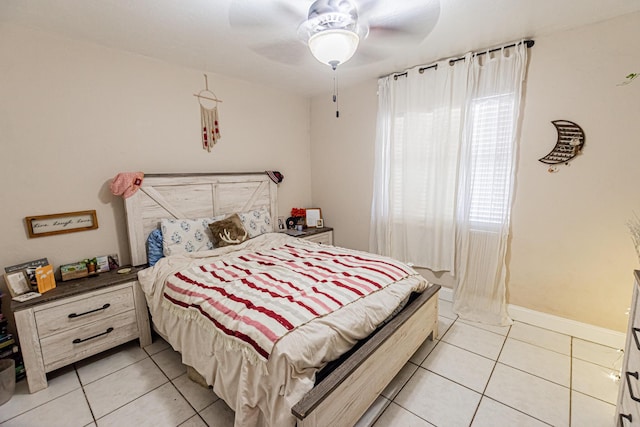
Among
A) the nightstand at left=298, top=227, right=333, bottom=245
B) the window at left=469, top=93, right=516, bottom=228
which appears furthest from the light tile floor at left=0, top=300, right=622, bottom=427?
the nightstand at left=298, top=227, right=333, bottom=245

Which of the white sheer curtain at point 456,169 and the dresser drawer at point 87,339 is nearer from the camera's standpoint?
the dresser drawer at point 87,339

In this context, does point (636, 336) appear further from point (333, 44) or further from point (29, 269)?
point (29, 269)

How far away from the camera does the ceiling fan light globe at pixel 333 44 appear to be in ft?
4.77

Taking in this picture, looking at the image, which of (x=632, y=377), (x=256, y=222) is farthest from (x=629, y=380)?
(x=256, y=222)

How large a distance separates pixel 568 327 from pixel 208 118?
3984 mm

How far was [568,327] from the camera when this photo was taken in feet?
7.97

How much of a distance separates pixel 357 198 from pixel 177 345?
258cm

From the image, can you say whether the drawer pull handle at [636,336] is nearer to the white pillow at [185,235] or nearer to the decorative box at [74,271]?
the white pillow at [185,235]

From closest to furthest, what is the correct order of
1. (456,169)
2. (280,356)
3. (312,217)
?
(280,356) < (456,169) < (312,217)

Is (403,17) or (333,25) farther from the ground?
(403,17)

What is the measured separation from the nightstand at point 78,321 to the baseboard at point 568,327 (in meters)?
3.35

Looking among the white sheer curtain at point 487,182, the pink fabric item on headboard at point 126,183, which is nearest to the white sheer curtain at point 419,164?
the white sheer curtain at point 487,182

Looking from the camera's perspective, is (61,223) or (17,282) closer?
(17,282)

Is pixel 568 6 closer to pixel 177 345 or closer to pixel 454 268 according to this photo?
pixel 454 268
